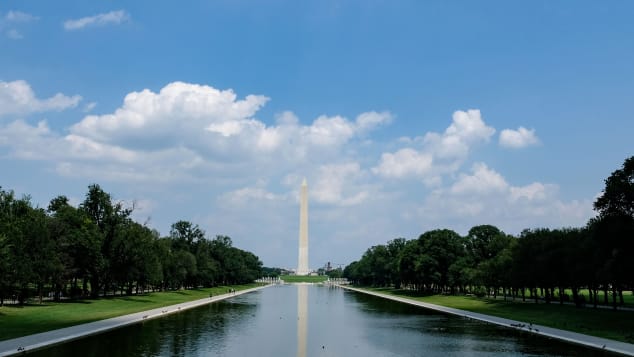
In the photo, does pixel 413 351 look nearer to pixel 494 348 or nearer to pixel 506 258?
pixel 494 348

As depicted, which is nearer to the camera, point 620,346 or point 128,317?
point 620,346

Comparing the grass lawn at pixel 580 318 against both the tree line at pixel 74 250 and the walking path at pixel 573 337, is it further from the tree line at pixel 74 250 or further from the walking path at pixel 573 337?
the tree line at pixel 74 250

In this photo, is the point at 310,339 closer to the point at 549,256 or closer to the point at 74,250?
the point at 549,256

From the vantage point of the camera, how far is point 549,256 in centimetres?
6531

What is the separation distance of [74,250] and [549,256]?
57.2 meters

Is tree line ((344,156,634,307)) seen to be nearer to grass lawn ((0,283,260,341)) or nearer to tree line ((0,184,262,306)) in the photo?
grass lawn ((0,283,260,341))

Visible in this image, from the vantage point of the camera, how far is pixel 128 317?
4988cm

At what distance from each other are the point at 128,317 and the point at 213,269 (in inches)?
3171

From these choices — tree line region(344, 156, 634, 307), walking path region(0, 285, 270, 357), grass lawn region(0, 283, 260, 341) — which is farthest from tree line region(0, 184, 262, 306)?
tree line region(344, 156, 634, 307)

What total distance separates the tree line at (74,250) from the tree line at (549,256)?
48.5 meters

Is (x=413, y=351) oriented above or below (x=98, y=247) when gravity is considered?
below

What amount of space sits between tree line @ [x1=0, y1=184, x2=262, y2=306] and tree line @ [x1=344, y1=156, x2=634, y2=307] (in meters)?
48.5

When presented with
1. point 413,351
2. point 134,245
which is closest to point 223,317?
point 413,351

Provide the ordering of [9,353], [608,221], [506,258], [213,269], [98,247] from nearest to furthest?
[9,353]
[608,221]
[98,247]
[506,258]
[213,269]
